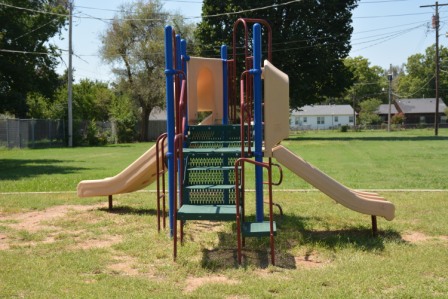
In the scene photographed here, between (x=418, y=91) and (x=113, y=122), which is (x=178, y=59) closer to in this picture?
(x=113, y=122)

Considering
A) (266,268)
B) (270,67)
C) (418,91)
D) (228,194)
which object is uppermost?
(418,91)

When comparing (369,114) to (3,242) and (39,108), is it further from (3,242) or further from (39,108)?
(3,242)

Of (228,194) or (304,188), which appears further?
(304,188)

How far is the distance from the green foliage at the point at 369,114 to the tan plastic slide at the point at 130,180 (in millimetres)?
72158

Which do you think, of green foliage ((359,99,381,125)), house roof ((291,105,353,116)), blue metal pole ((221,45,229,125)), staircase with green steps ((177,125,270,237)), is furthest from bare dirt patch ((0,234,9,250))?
house roof ((291,105,353,116))

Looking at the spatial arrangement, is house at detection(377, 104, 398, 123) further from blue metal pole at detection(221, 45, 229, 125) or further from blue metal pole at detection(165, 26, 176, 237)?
blue metal pole at detection(165, 26, 176, 237)

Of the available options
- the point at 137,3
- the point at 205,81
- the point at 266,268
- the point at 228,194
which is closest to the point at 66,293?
the point at 266,268

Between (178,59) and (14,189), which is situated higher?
(178,59)

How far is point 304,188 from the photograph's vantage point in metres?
10.7

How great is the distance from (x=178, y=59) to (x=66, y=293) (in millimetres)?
3702

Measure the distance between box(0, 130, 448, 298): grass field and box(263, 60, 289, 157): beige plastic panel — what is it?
1331 mm

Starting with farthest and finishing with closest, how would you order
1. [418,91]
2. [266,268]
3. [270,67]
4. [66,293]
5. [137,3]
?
[418,91] < [137,3] < [270,67] < [266,268] < [66,293]

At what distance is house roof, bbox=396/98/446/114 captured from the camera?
82062 mm

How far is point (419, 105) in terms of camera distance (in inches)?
3305
